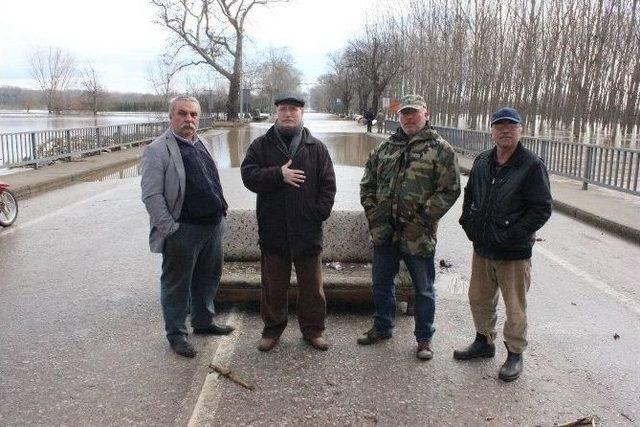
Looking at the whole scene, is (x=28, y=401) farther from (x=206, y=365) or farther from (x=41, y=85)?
(x=41, y=85)

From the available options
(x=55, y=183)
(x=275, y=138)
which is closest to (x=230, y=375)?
(x=275, y=138)

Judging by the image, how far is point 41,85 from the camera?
8544 cm

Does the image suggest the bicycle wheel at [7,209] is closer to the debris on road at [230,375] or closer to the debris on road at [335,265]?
the debris on road at [335,265]

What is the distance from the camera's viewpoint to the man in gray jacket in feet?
12.3

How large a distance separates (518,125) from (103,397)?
3156 millimetres

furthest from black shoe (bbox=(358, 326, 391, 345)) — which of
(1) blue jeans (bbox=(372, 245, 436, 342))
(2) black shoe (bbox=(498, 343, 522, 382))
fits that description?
(2) black shoe (bbox=(498, 343, 522, 382))

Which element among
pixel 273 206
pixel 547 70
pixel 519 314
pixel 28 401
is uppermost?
pixel 547 70

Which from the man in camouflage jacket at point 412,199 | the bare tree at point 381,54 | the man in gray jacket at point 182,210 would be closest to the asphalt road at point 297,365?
the man in gray jacket at point 182,210

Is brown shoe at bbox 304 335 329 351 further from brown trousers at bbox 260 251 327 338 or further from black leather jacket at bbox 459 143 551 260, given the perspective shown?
black leather jacket at bbox 459 143 551 260

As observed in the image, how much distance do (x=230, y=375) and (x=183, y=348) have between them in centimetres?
52

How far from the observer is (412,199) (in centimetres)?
386

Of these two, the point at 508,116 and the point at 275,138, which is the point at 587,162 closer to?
the point at 508,116

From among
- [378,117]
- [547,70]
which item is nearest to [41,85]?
[378,117]

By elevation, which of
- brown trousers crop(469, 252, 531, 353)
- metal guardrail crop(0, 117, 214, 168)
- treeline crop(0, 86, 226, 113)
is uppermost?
treeline crop(0, 86, 226, 113)
